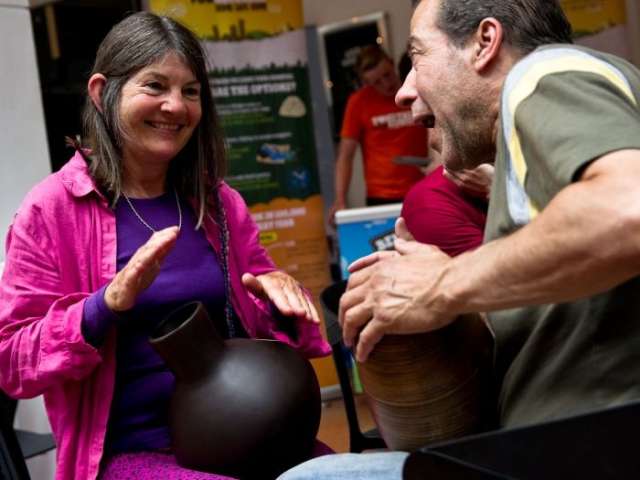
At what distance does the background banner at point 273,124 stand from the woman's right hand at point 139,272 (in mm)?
2643

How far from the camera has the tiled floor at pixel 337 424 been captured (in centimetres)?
385

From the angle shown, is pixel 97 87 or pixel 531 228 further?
pixel 97 87

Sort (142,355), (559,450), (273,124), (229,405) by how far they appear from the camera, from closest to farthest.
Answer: (559,450) < (229,405) < (142,355) < (273,124)

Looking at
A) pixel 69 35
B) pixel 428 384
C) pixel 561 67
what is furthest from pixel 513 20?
pixel 69 35

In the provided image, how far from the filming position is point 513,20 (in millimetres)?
1265

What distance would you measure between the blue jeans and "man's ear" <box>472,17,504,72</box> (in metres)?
0.59

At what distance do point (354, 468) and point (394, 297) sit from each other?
28 centimetres

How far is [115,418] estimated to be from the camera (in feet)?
5.87

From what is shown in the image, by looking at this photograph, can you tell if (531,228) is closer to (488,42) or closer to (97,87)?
(488,42)

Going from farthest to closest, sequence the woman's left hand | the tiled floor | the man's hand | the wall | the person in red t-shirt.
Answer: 1. the person in red t-shirt
2. the tiled floor
3. the wall
4. the woman's left hand
5. the man's hand

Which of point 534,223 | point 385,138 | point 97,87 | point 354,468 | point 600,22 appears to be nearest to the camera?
point 534,223

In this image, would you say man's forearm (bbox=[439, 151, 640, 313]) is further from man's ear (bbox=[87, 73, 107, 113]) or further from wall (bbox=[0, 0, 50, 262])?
wall (bbox=[0, 0, 50, 262])

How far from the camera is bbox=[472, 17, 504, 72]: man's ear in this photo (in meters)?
1.25

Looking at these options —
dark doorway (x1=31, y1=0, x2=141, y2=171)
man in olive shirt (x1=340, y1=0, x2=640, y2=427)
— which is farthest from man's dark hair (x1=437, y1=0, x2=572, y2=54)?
dark doorway (x1=31, y1=0, x2=141, y2=171)
